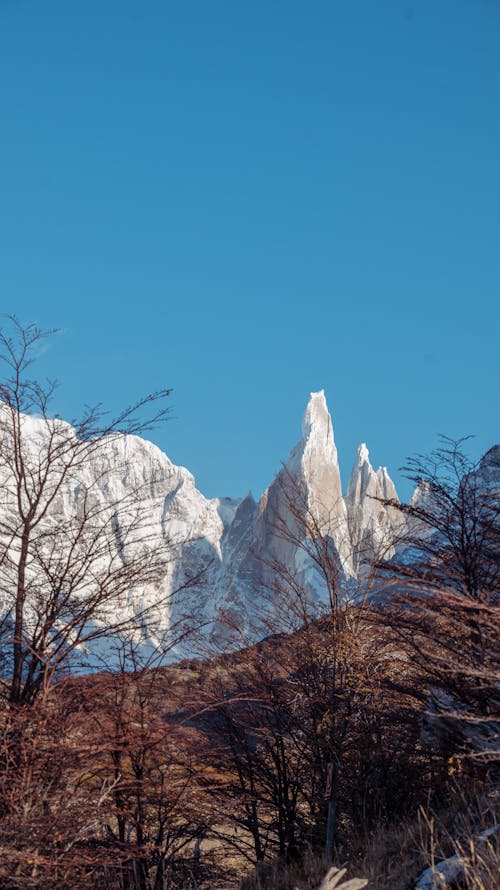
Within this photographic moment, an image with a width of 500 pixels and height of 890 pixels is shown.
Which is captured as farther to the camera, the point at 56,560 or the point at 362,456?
the point at 362,456

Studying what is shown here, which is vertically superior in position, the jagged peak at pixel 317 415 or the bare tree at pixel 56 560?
the jagged peak at pixel 317 415

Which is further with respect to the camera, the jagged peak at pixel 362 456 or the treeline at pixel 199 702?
the jagged peak at pixel 362 456

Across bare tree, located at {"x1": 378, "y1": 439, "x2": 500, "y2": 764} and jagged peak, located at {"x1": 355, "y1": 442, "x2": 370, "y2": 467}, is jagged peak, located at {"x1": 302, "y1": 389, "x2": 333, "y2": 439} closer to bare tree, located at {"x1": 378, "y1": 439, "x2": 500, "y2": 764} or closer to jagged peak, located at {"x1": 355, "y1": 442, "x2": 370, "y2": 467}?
jagged peak, located at {"x1": 355, "y1": 442, "x2": 370, "y2": 467}

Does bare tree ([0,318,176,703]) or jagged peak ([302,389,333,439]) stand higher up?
jagged peak ([302,389,333,439])

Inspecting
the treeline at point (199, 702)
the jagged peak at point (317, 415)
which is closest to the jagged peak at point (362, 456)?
the jagged peak at point (317, 415)

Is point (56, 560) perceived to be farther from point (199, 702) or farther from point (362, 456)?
point (362, 456)

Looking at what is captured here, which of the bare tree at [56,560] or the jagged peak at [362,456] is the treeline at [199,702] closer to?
the bare tree at [56,560]

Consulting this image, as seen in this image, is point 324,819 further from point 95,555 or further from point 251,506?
point 251,506

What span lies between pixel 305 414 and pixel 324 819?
5024 inches

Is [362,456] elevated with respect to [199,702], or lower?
elevated

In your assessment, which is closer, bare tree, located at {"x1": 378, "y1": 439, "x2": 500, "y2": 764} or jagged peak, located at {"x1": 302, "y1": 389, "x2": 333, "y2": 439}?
bare tree, located at {"x1": 378, "y1": 439, "x2": 500, "y2": 764}

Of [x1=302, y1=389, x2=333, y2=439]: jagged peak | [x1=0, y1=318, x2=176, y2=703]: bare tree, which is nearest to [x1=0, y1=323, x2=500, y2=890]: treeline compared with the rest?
[x1=0, y1=318, x2=176, y2=703]: bare tree

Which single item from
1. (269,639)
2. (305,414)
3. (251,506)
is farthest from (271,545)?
(269,639)

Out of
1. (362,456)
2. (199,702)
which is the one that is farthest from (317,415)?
(199,702)
